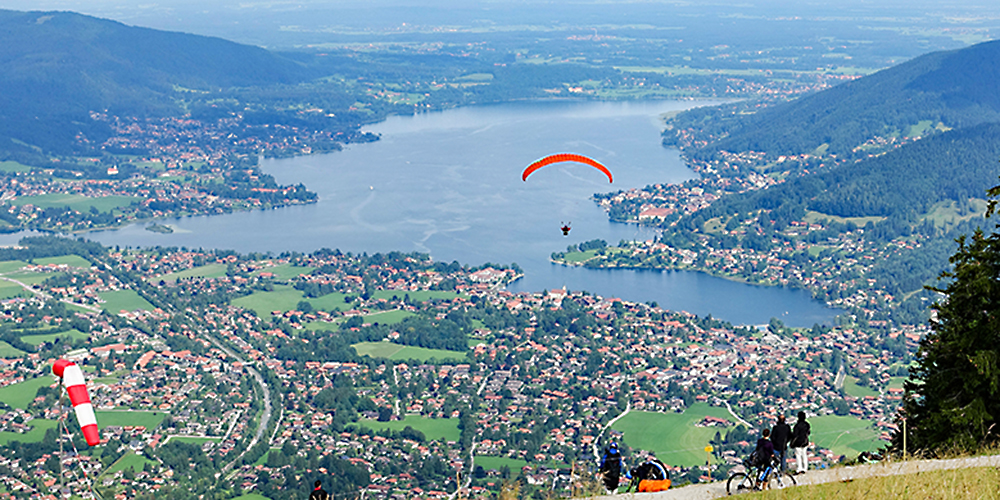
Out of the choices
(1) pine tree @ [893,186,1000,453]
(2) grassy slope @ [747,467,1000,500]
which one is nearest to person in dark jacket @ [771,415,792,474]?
(2) grassy slope @ [747,467,1000,500]

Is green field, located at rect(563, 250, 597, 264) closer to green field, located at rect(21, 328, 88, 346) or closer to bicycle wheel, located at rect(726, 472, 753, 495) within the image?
green field, located at rect(21, 328, 88, 346)

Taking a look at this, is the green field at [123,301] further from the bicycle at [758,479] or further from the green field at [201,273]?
the bicycle at [758,479]

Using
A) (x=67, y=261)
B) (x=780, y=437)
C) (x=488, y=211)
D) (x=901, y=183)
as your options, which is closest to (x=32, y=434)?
(x=67, y=261)

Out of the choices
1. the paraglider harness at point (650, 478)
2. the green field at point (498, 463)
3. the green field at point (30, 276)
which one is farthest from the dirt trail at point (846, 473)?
the green field at point (30, 276)

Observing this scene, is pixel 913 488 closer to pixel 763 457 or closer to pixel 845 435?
pixel 763 457

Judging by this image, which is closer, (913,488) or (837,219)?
(913,488)

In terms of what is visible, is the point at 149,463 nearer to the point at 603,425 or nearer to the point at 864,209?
the point at 603,425
